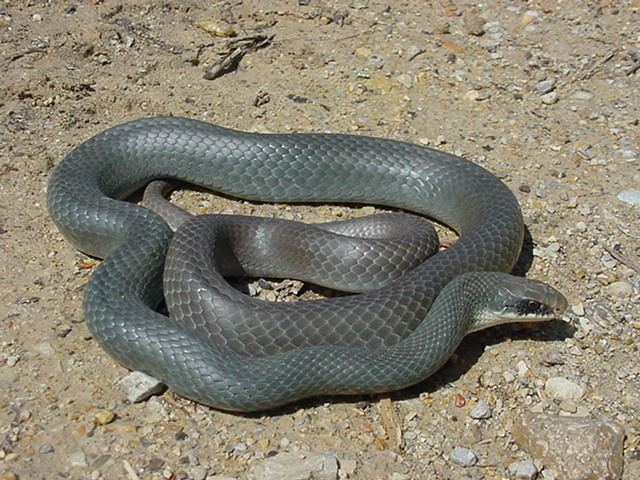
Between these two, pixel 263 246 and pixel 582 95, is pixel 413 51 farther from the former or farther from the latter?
pixel 263 246

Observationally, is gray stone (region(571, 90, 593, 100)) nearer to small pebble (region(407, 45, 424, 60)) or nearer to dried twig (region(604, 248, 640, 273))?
small pebble (region(407, 45, 424, 60))

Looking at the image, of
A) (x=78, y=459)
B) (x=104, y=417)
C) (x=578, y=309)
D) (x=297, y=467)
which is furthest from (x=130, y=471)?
(x=578, y=309)

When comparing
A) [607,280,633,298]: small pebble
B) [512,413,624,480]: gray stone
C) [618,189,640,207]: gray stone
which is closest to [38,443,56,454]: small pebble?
[512,413,624,480]: gray stone

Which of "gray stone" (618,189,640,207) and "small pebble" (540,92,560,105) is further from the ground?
"small pebble" (540,92,560,105)

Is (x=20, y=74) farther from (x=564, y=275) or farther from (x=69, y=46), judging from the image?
(x=564, y=275)

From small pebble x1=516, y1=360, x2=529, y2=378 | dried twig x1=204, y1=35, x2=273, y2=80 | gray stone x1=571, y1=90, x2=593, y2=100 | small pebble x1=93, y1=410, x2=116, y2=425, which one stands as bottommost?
small pebble x1=516, y1=360, x2=529, y2=378

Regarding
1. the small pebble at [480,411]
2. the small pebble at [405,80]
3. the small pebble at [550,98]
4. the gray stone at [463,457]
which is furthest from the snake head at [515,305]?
the small pebble at [405,80]
